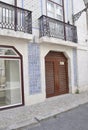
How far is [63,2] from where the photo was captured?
10.1 meters

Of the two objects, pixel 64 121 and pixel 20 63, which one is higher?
pixel 20 63

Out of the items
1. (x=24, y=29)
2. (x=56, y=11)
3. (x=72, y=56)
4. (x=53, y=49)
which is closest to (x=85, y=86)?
(x=72, y=56)

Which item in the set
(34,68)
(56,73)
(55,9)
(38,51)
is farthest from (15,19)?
(56,73)

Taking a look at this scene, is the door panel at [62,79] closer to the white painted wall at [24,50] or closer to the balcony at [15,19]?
the white painted wall at [24,50]

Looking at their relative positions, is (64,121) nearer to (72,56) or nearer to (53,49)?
(53,49)

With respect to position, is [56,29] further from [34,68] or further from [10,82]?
[10,82]

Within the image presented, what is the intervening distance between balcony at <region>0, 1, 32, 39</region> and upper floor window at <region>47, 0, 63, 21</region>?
2077 mm

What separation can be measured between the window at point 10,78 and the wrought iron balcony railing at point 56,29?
6.58 feet

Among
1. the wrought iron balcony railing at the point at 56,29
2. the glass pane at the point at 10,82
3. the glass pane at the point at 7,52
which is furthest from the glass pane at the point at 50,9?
the glass pane at the point at 10,82

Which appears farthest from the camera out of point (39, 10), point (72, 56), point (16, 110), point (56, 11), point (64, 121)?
point (72, 56)

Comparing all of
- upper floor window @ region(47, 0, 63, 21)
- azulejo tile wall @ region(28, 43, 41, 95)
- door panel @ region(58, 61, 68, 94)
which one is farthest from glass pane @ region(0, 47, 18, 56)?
door panel @ region(58, 61, 68, 94)

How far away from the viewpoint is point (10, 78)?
7574mm

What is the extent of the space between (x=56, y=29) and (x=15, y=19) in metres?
2.74

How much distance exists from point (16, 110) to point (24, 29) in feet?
12.2
